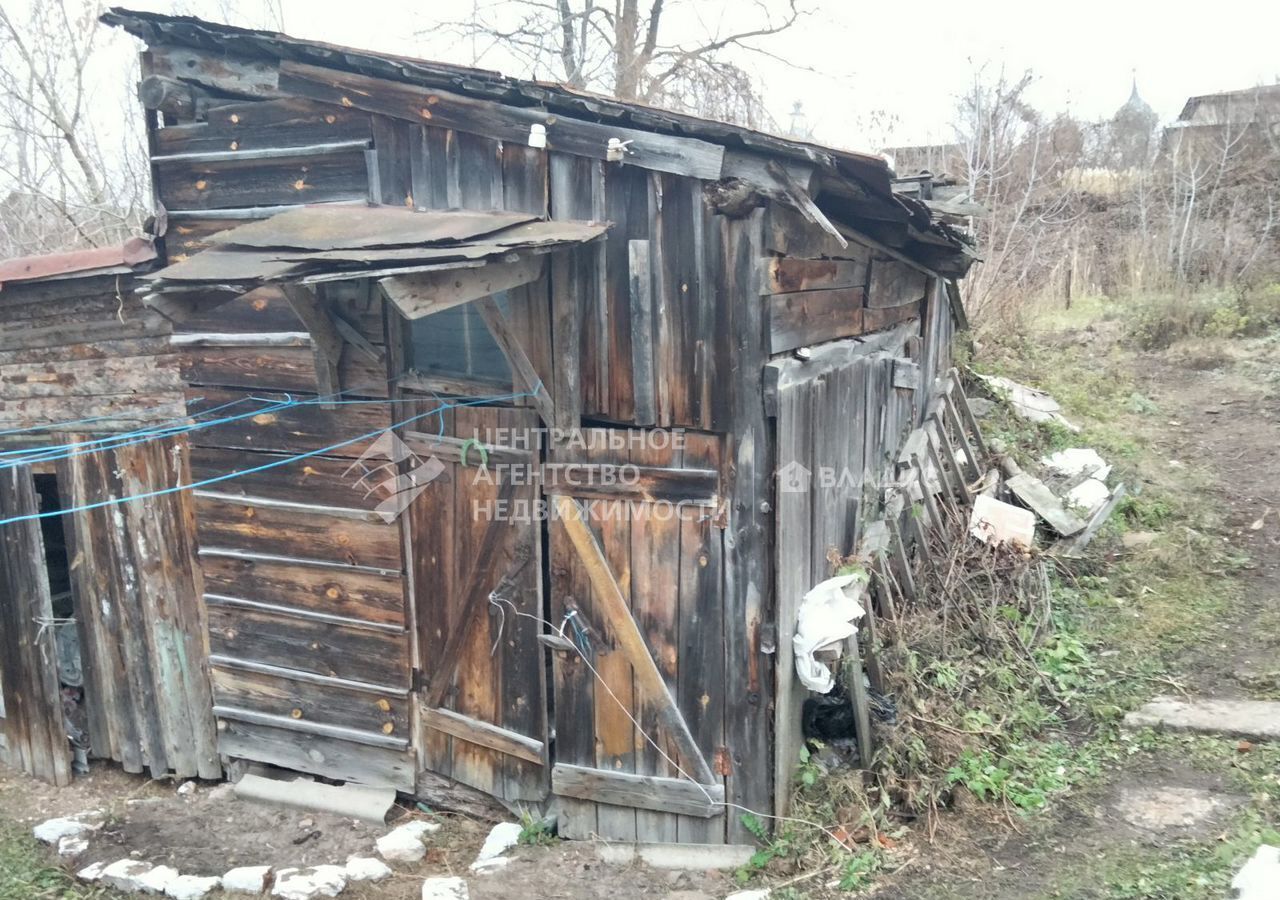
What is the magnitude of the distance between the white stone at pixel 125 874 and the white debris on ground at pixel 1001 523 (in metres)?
6.23

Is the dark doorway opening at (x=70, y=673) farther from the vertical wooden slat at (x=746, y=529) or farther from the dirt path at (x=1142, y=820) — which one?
the dirt path at (x=1142, y=820)

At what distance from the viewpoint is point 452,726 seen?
547 cm

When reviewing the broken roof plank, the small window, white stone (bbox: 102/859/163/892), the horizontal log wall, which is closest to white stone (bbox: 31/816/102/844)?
white stone (bbox: 102/859/163/892)

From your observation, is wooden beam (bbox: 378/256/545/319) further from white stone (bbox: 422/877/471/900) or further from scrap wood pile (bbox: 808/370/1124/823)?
white stone (bbox: 422/877/471/900)

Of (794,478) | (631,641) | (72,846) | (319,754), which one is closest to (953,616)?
(794,478)

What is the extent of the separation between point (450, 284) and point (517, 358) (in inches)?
30.0

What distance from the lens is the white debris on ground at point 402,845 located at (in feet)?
17.1

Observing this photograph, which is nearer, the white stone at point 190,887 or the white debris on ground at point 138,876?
the white stone at point 190,887

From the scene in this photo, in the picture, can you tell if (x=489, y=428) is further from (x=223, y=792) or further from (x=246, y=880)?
(x=223, y=792)

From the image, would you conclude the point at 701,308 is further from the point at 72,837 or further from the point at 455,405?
the point at 72,837

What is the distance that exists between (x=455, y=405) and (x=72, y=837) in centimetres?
389

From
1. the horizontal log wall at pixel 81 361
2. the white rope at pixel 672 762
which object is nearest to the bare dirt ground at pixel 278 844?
the white rope at pixel 672 762

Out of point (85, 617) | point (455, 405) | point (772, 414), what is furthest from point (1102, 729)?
point (85, 617)

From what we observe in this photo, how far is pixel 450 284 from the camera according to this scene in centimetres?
400
